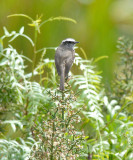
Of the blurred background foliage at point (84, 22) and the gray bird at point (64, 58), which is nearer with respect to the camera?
the gray bird at point (64, 58)

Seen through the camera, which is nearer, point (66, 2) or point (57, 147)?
point (57, 147)

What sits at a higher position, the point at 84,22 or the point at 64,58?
the point at 84,22

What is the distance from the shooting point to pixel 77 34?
328cm

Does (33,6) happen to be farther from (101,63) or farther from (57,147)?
(57,147)

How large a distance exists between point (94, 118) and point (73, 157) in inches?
25.4

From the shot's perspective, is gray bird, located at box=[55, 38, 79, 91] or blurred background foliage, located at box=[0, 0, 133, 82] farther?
blurred background foliage, located at box=[0, 0, 133, 82]

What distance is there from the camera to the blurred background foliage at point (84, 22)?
3105 mm

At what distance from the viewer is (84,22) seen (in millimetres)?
3367

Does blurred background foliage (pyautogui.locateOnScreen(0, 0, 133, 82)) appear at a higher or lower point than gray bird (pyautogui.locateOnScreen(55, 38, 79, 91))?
higher

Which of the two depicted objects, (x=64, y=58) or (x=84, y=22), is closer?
(x=64, y=58)

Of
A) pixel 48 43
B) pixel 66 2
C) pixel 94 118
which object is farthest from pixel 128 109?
pixel 66 2

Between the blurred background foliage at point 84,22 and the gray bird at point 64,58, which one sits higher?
the blurred background foliage at point 84,22

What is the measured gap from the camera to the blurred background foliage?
3.11 meters

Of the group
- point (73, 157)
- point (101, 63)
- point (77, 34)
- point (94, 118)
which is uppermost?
point (77, 34)
